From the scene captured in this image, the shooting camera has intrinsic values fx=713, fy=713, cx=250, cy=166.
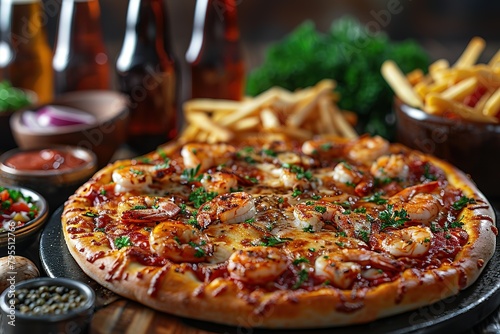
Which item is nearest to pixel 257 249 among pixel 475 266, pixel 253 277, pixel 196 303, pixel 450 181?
pixel 253 277

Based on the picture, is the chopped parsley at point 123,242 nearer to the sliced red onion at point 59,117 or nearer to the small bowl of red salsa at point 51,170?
the small bowl of red salsa at point 51,170

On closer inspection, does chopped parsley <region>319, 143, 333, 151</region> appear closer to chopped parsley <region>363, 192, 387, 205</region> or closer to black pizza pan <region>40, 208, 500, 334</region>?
chopped parsley <region>363, 192, 387, 205</region>

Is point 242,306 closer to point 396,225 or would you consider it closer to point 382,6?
point 396,225

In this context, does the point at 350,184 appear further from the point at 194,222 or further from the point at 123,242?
the point at 123,242

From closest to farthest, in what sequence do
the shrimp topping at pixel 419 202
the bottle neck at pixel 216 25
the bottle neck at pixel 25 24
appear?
1. the shrimp topping at pixel 419 202
2. the bottle neck at pixel 216 25
3. the bottle neck at pixel 25 24

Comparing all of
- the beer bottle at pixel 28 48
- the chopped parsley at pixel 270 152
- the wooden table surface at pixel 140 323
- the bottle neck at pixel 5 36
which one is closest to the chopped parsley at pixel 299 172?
the chopped parsley at pixel 270 152

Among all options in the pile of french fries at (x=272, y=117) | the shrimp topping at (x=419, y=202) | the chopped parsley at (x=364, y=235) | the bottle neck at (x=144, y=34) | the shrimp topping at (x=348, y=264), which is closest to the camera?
the shrimp topping at (x=348, y=264)

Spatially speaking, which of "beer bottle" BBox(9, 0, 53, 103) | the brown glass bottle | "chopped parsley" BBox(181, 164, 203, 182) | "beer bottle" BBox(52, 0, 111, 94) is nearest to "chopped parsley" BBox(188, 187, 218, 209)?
"chopped parsley" BBox(181, 164, 203, 182)
